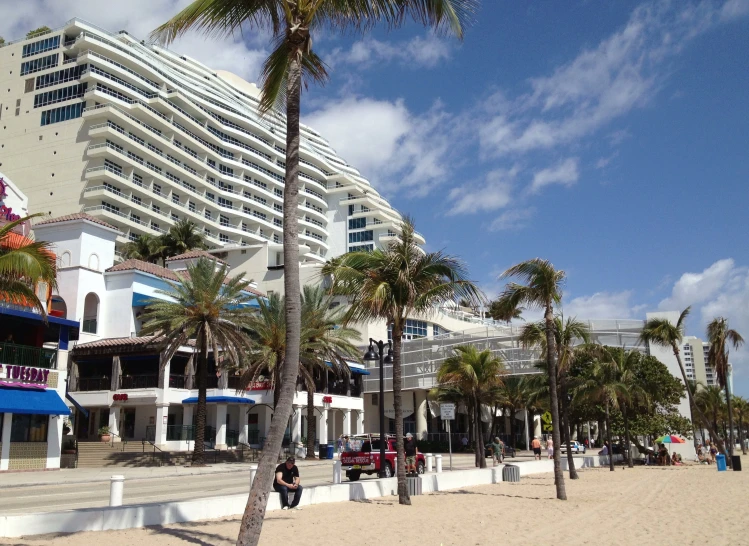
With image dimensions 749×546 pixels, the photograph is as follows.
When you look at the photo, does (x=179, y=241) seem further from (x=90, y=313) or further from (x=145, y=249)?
(x=90, y=313)

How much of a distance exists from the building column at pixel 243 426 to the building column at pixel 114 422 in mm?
7459

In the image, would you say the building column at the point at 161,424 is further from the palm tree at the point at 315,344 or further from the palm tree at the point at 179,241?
the palm tree at the point at 179,241

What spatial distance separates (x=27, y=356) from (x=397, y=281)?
857 inches

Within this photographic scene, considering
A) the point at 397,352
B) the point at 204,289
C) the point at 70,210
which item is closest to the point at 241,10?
the point at 397,352

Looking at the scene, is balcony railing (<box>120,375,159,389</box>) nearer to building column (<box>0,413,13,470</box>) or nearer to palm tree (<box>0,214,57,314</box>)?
building column (<box>0,413,13,470</box>)

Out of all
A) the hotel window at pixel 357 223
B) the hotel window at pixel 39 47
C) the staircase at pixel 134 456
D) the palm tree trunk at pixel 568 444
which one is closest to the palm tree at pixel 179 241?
the hotel window at pixel 39 47

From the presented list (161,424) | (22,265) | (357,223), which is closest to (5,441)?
(161,424)

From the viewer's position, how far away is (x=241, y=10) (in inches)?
427

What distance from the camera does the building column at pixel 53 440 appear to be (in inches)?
1319

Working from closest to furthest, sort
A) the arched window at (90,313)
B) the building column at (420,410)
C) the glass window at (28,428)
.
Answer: the glass window at (28,428) → the arched window at (90,313) → the building column at (420,410)

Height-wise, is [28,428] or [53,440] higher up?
[28,428]

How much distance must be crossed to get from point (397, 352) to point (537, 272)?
550 cm

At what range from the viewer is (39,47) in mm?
88438

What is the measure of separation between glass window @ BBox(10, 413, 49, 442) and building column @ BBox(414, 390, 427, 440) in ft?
121
